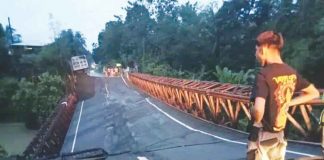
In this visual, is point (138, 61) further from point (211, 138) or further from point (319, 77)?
point (211, 138)

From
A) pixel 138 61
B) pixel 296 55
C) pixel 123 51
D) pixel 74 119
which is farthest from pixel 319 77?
pixel 123 51

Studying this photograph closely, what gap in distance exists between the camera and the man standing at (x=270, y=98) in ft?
11.6

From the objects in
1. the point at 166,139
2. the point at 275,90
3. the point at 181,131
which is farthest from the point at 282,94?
the point at 181,131

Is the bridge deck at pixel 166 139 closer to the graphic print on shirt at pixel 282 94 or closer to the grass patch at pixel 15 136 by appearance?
the graphic print on shirt at pixel 282 94

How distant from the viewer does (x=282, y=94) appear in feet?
11.8

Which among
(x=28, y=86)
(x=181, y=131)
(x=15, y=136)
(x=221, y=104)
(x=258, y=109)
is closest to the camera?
(x=258, y=109)

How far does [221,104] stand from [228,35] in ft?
114

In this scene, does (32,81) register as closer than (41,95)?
No

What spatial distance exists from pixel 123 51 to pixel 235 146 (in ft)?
271

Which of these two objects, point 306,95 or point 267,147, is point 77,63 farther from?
point 267,147

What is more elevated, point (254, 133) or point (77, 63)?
point (254, 133)

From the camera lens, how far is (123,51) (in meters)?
92.0

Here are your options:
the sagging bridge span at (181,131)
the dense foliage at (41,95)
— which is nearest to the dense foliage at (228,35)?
the dense foliage at (41,95)

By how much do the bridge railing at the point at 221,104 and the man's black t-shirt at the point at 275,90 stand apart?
470 cm
